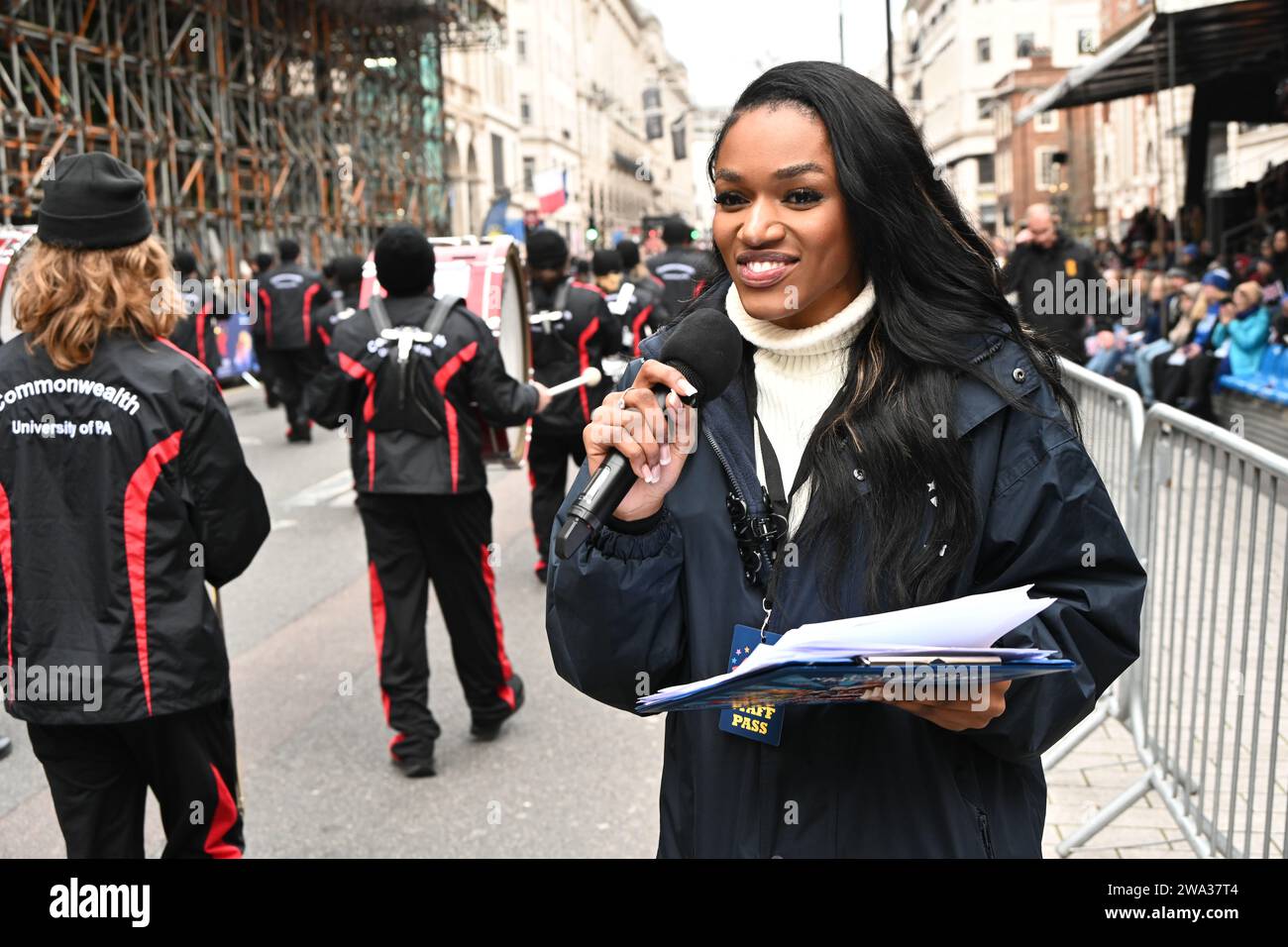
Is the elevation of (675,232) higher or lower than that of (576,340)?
higher

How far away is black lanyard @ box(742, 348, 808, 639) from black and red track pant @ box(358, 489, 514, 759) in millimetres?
3294

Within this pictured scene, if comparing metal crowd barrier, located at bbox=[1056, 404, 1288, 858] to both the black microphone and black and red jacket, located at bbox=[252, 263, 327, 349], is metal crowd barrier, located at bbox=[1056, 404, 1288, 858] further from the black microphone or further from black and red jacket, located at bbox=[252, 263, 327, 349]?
black and red jacket, located at bbox=[252, 263, 327, 349]

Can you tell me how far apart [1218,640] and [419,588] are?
2.90 meters

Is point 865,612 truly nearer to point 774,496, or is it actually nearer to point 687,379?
point 774,496

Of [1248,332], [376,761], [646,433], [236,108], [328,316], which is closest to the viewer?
[646,433]

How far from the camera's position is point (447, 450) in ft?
16.9

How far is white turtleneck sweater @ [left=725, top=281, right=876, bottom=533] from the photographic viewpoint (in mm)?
2004

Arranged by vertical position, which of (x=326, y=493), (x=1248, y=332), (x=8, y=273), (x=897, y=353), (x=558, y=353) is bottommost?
(x=326, y=493)

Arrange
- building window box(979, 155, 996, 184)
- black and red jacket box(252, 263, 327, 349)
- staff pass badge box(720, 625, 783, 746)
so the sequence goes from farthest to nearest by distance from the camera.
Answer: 1. building window box(979, 155, 996, 184)
2. black and red jacket box(252, 263, 327, 349)
3. staff pass badge box(720, 625, 783, 746)

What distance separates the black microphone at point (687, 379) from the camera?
180 cm

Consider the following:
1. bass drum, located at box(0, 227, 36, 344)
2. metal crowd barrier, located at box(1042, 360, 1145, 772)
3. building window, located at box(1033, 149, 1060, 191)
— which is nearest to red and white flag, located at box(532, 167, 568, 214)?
bass drum, located at box(0, 227, 36, 344)

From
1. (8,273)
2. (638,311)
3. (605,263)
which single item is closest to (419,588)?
(8,273)

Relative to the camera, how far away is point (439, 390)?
203 inches
